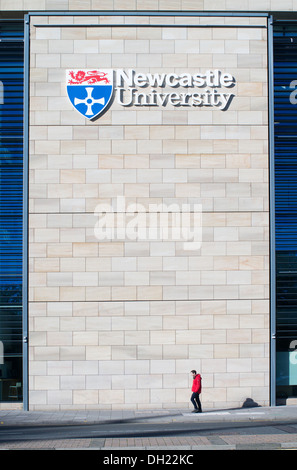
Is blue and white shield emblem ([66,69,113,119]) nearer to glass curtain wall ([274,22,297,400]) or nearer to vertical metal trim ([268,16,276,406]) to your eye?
vertical metal trim ([268,16,276,406])

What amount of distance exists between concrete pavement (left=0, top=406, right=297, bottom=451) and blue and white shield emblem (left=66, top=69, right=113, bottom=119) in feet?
36.5

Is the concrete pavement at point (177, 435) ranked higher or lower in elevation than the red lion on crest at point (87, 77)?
lower

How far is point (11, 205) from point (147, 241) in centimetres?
554

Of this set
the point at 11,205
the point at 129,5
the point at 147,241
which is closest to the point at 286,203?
the point at 147,241

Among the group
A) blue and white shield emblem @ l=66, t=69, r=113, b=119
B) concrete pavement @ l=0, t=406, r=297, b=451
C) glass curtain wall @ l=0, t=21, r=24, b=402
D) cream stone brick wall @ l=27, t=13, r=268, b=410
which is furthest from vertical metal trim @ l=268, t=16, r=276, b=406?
glass curtain wall @ l=0, t=21, r=24, b=402

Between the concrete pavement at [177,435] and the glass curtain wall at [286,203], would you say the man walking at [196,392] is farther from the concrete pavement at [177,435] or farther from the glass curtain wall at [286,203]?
the glass curtain wall at [286,203]

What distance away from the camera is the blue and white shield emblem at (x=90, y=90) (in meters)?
21.7

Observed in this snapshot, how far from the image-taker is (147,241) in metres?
21.4

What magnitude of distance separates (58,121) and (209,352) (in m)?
10.5

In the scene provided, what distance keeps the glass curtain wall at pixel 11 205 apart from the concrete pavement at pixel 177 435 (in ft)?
6.15

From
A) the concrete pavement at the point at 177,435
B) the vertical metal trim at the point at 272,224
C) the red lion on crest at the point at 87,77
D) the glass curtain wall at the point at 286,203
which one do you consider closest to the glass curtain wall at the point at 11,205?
the concrete pavement at the point at 177,435

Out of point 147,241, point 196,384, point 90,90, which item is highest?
point 90,90

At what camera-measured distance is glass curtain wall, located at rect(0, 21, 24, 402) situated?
21.5m

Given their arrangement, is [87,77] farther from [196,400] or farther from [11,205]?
[196,400]
